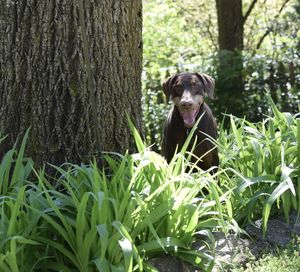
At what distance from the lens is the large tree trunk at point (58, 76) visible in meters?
4.88

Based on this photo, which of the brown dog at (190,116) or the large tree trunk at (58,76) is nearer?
the large tree trunk at (58,76)

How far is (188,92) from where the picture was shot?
5.27 m

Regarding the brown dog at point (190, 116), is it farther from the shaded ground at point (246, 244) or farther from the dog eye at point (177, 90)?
the shaded ground at point (246, 244)

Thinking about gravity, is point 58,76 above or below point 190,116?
above

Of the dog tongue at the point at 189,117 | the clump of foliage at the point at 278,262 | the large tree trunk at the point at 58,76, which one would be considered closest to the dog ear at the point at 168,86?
the dog tongue at the point at 189,117

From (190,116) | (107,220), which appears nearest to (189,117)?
(190,116)

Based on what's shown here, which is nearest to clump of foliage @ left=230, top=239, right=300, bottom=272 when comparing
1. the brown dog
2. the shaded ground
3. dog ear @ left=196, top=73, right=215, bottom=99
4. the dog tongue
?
the shaded ground

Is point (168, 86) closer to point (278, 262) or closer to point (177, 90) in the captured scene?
point (177, 90)

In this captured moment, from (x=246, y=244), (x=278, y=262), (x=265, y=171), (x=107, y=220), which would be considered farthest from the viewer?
(x=265, y=171)

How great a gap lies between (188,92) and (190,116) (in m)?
0.20

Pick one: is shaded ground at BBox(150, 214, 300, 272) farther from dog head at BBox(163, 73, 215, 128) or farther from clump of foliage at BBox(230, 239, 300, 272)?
dog head at BBox(163, 73, 215, 128)

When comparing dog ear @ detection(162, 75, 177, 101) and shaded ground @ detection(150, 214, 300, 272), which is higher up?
dog ear @ detection(162, 75, 177, 101)

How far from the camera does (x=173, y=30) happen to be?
16125 millimetres

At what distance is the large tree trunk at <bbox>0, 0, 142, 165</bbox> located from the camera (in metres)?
4.88
